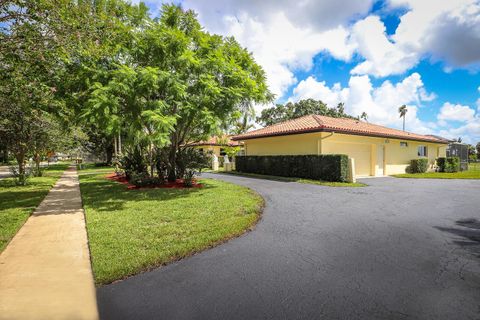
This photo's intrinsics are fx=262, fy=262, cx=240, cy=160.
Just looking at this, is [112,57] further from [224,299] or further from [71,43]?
[224,299]

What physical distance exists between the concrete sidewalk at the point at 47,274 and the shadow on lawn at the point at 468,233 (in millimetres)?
5976

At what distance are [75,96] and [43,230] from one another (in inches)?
210

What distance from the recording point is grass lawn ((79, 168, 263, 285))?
411cm

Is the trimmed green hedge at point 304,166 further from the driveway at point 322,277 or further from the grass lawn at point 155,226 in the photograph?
the driveway at point 322,277

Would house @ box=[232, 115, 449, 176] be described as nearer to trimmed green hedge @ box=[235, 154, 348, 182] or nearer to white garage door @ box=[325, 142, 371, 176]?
white garage door @ box=[325, 142, 371, 176]

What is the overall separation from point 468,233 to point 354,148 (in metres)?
13.7

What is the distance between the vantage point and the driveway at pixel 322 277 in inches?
112

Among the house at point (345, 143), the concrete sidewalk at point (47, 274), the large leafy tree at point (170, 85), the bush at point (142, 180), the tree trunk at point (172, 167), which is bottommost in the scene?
the concrete sidewalk at point (47, 274)

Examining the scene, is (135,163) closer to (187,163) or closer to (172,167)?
(172,167)

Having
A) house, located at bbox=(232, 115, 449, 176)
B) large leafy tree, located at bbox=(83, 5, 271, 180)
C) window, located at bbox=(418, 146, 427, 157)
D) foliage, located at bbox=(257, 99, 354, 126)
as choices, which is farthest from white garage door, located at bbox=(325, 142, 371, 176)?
foliage, located at bbox=(257, 99, 354, 126)

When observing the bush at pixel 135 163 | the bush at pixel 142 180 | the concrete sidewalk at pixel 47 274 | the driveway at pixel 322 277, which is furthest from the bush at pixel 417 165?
the concrete sidewalk at pixel 47 274

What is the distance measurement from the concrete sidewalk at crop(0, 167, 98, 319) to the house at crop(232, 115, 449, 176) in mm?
13869

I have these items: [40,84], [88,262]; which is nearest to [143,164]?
[40,84]

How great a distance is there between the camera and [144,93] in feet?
29.7
